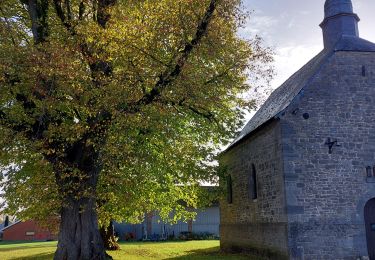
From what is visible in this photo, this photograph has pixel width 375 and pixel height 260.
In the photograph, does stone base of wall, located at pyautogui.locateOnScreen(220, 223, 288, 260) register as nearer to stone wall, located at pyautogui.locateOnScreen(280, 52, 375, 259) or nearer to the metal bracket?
stone wall, located at pyautogui.locateOnScreen(280, 52, 375, 259)

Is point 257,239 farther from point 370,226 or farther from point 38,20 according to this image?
point 38,20

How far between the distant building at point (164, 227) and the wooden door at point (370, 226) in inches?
895

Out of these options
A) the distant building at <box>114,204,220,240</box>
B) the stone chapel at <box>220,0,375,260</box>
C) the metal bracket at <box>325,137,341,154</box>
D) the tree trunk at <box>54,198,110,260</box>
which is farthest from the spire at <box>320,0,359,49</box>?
the distant building at <box>114,204,220,240</box>

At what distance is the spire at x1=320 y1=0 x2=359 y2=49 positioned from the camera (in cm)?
1934

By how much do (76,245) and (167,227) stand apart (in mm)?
24385

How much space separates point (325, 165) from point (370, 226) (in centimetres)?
285

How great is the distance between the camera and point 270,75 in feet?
51.2

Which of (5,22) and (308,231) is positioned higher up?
(5,22)

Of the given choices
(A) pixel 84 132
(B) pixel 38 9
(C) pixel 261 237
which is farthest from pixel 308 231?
(B) pixel 38 9

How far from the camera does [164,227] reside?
38.5 meters

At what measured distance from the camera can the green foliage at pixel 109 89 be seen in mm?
13188

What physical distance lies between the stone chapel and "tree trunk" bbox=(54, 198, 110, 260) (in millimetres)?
7029

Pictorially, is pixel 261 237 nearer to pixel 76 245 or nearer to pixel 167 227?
pixel 76 245

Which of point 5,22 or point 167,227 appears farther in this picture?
point 167,227
